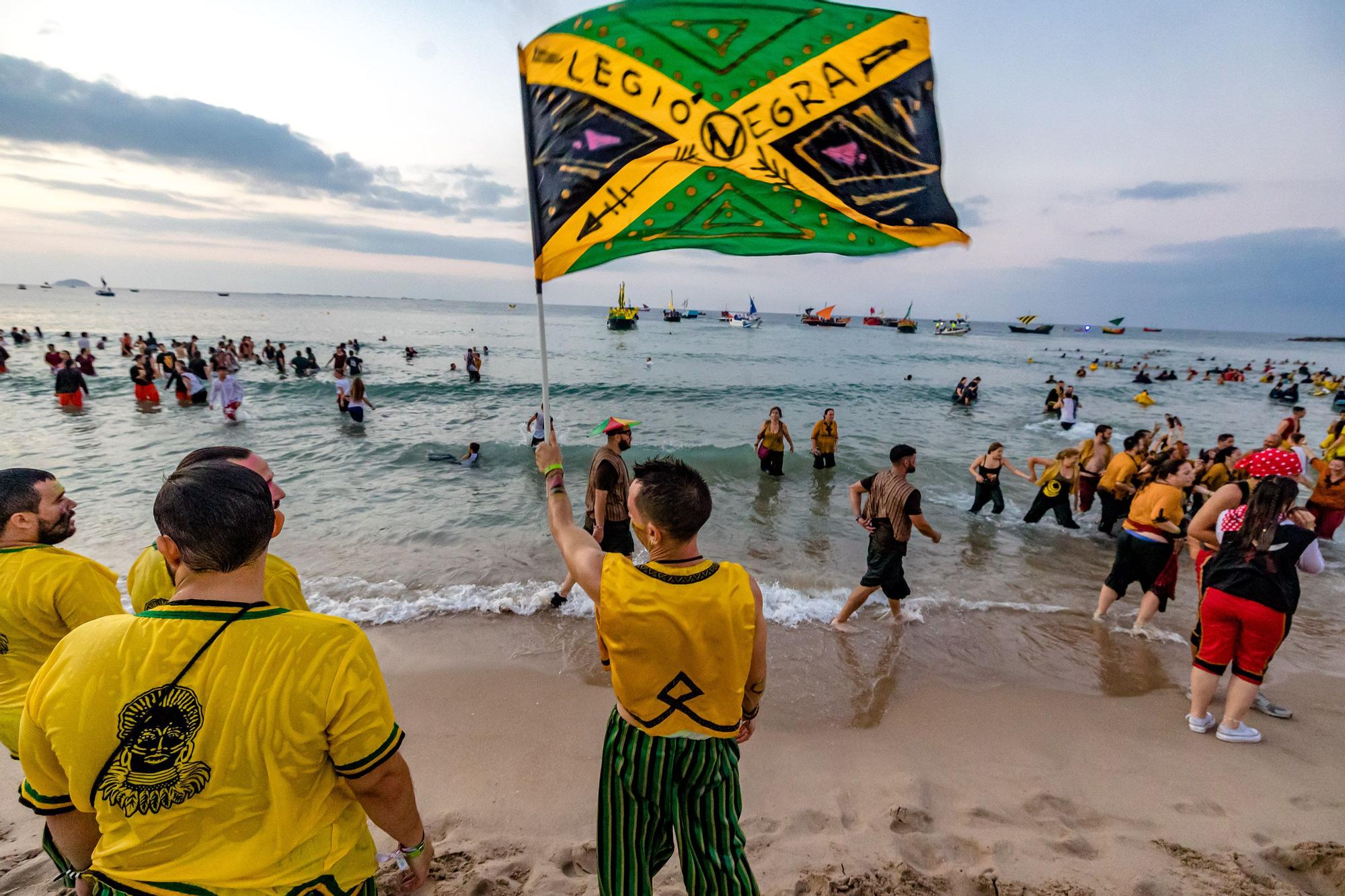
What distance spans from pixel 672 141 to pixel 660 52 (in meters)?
0.46

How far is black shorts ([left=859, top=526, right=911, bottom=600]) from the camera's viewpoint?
5.71m

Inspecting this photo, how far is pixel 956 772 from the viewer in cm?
392

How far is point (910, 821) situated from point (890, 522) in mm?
2786

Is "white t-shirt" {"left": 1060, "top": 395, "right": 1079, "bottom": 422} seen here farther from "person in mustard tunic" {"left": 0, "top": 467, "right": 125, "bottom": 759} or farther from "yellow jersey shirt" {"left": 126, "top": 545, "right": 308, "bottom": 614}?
"person in mustard tunic" {"left": 0, "top": 467, "right": 125, "bottom": 759}

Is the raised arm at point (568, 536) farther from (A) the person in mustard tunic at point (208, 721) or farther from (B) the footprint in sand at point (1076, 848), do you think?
(B) the footprint in sand at point (1076, 848)

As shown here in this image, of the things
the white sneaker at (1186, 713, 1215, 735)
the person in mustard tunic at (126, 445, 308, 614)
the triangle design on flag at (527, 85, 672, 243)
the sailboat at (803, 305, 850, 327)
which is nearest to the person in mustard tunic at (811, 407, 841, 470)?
the white sneaker at (1186, 713, 1215, 735)

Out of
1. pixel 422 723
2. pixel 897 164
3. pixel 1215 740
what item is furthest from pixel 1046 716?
pixel 422 723

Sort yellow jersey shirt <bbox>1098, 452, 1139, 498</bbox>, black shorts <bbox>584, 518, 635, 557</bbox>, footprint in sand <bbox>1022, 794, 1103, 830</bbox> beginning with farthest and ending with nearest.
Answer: yellow jersey shirt <bbox>1098, 452, 1139, 498</bbox>
black shorts <bbox>584, 518, 635, 557</bbox>
footprint in sand <bbox>1022, 794, 1103, 830</bbox>

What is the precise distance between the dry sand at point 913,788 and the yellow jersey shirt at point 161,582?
65.3 inches

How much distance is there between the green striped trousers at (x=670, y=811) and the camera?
2145 mm

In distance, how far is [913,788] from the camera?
370 cm

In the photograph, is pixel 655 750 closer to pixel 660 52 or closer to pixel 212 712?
pixel 212 712

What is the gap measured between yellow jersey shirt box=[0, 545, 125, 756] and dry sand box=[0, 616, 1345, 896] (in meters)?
1.34

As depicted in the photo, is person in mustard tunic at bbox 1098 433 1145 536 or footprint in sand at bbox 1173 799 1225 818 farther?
person in mustard tunic at bbox 1098 433 1145 536
